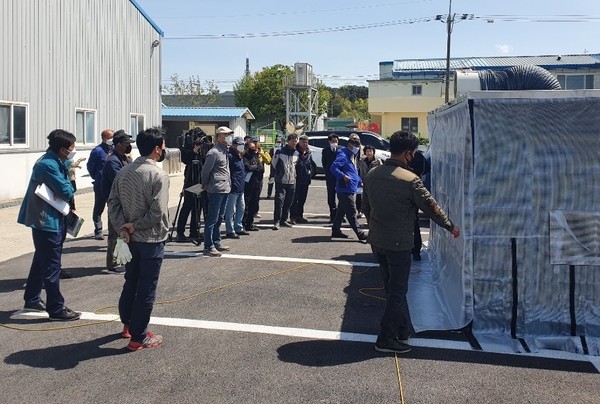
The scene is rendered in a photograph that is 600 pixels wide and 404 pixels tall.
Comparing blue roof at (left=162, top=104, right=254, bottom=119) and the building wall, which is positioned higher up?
the building wall

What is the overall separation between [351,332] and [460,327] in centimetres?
103

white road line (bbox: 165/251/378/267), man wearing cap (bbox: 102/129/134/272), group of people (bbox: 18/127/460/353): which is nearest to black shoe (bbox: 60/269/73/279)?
man wearing cap (bbox: 102/129/134/272)

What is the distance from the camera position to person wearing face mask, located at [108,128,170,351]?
4902 millimetres

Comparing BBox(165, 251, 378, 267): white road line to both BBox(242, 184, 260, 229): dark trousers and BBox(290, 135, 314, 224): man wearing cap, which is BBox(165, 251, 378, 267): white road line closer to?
BBox(242, 184, 260, 229): dark trousers

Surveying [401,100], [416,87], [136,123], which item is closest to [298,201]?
[136,123]

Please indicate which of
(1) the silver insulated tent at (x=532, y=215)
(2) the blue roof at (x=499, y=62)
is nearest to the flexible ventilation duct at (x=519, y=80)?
(1) the silver insulated tent at (x=532, y=215)

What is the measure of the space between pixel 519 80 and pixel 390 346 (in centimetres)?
336

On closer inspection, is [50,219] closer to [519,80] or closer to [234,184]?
[234,184]

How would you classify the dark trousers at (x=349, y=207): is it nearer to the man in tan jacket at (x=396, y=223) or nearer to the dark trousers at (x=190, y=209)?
the dark trousers at (x=190, y=209)

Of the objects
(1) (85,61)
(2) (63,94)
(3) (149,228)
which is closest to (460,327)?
(3) (149,228)

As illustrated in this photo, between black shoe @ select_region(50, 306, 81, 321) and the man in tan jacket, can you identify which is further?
black shoe @ select_region(50, 306, 81, 321)

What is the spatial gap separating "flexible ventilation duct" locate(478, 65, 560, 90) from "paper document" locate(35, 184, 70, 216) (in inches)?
187

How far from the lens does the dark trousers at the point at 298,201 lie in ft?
40.9

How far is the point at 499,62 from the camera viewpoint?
47.8 m
